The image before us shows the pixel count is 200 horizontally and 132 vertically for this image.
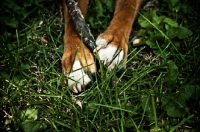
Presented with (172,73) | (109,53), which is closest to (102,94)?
(109,53)

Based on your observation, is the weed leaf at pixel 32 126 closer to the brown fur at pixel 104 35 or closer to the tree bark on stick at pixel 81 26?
the brown fur at pixel 104 35

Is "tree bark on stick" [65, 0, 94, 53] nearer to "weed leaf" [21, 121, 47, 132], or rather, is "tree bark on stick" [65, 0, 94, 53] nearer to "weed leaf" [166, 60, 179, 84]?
"weed leaf" [166, 60, 179, 84]

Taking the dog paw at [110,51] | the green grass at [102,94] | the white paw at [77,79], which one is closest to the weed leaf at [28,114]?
the green grass at [102,94]

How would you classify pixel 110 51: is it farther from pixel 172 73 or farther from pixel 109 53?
→ pixel 172 73

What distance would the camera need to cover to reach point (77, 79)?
2.32 m

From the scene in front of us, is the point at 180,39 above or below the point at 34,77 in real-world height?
above

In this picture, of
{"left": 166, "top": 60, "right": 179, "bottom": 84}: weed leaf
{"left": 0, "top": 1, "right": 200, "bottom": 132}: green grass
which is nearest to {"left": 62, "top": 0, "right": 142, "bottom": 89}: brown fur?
{"left": 0, "top": 1, "right": 200, "bottom": 132}: green grass

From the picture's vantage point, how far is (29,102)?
7.09 feet

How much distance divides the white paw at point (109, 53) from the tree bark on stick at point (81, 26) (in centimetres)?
8

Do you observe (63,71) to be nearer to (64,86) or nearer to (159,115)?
(64,86)

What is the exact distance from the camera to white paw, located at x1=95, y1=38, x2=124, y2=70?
94.8 inches

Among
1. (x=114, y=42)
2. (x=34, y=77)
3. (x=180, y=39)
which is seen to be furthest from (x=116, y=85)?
(x=180, y=39)

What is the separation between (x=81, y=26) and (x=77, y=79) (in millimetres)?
418

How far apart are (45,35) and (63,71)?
1.86 feet
